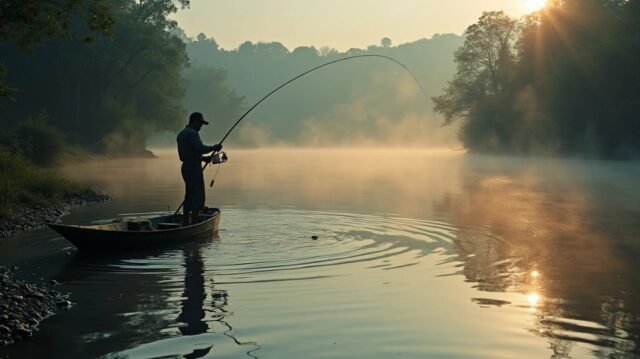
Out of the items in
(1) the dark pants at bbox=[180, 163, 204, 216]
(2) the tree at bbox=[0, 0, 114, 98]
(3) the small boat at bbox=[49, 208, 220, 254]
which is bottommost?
(3) the small boat at bbox=[49, 208, 220, 254]

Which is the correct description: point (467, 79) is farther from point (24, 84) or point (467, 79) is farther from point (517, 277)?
point (517, 277)

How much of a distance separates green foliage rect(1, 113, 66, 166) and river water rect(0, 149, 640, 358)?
67.4 feet

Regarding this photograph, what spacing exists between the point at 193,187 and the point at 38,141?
29393mm

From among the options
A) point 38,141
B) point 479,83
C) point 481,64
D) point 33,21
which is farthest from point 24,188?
point 481,64

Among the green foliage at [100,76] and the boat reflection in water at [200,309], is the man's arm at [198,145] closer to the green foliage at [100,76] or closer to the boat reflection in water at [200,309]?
the boat reflection in water at [200,309]

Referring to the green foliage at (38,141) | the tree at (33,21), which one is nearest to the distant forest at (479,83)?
the green foliage at (38,141)

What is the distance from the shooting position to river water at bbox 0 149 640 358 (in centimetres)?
850

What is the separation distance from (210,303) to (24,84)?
63551 mm

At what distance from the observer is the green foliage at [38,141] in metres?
41.7

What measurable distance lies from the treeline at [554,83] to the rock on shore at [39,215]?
144 ft

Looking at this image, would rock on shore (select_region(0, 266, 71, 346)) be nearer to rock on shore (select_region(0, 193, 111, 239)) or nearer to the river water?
the river water

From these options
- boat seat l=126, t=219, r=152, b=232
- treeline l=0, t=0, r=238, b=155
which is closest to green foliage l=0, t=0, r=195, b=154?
treeline l=0, t=0, r=238, b=155

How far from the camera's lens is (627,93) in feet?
188

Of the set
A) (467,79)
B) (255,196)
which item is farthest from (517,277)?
(467,79)
